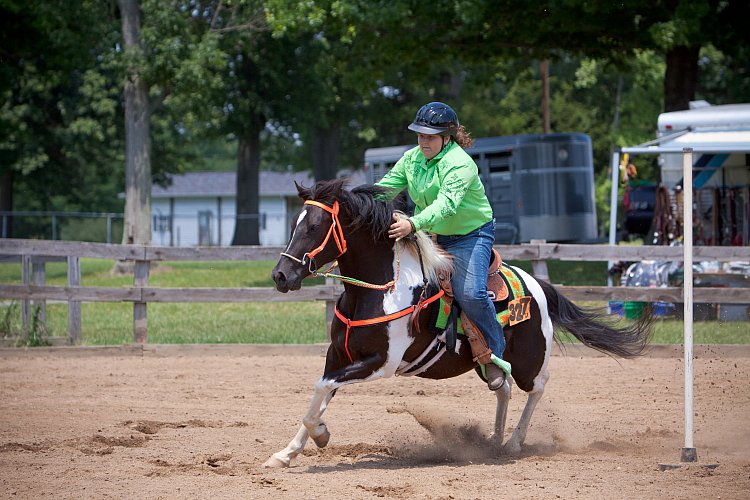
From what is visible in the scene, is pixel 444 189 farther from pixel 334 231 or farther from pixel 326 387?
pixel 326 387

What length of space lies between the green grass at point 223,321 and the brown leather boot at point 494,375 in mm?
5912

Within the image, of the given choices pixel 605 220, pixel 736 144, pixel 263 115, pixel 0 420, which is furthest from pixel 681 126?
pixel 605 220

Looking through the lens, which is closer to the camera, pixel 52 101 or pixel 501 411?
pixel 501 411

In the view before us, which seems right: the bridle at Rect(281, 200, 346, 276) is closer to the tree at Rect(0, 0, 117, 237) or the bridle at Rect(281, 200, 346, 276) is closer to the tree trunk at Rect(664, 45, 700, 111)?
the tree trunk at Rect(664, 45, 700, 111)

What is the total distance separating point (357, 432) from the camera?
26.0 ft

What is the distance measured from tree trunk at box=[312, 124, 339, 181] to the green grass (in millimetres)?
17346

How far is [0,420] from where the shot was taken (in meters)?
8.20

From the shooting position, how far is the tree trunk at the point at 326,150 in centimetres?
4191

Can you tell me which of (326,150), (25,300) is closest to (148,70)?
(25,300)

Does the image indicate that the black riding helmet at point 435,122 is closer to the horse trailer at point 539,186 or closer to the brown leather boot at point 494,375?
the brown leather boot at point 494,375

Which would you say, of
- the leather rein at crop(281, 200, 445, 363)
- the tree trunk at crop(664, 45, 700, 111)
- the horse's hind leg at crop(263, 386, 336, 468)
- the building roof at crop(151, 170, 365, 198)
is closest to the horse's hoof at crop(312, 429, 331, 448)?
the horse's hind leg at crop(263, 386, 336, 468)

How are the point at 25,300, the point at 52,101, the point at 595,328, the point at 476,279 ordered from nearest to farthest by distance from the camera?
1. the point at 476,279
2. the point at 595,328
3. the point at 25,300
4. the point at 52,101

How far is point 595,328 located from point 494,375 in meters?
1.30

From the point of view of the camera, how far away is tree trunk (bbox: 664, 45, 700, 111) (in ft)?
69.9
